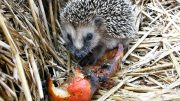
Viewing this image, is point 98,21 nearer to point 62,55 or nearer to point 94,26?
point 94,26

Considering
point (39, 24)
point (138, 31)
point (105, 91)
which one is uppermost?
point (39, 24)

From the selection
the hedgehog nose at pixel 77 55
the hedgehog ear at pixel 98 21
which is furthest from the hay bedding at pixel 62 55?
the hedgehog ear at pixel 98 21

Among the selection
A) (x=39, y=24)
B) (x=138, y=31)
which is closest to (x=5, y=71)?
(x=39, y=24)

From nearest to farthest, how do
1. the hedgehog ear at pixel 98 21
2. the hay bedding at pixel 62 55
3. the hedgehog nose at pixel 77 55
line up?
the hay bedding at pixel 62 55 → the hedgehog nose at pixel 77 55 → the hedgehog ear at pixel 98 21

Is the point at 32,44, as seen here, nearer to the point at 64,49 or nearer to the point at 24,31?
the point at 24,31

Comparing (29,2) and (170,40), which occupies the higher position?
(29,2)

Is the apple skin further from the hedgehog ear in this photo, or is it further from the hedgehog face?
the hedgehog ear

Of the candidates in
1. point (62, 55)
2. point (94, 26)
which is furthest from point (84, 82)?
point (94, 26)

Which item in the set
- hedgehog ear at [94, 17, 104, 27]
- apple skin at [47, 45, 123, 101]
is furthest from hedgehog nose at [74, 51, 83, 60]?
hedgehog ear at [94, 17, 104, 27]

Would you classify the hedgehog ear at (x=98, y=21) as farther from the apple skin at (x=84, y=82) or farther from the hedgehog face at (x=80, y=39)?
the apple skin at (x=84, y=82)
